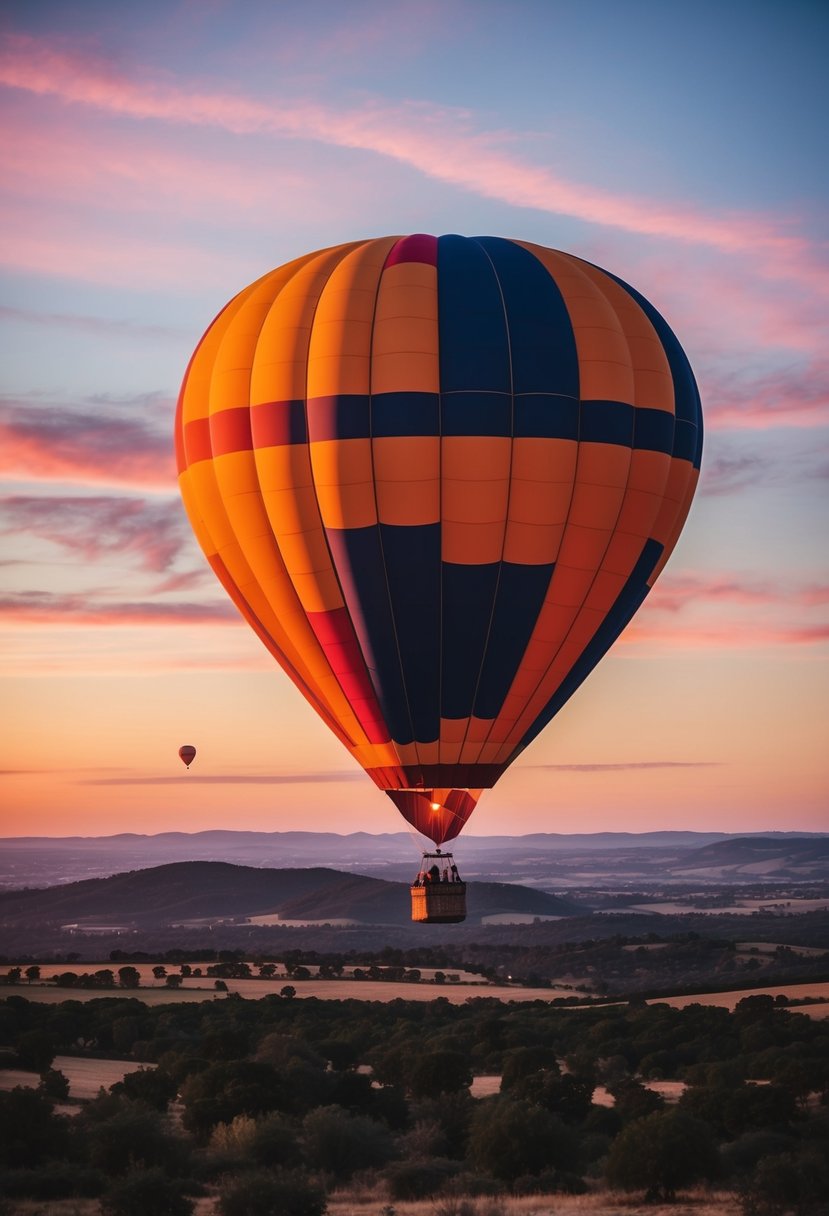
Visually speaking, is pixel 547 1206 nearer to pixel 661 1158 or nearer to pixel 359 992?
pixel 661 1158

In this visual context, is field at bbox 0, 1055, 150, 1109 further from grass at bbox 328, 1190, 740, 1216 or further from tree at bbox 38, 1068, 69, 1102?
grass at bbox 328, 1190, 740, 1216

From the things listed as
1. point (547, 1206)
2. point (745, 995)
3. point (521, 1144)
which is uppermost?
point (521, 1144)

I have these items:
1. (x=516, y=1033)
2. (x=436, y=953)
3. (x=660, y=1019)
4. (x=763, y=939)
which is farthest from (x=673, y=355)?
(x=763, y=939)

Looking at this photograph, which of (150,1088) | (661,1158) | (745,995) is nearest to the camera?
(661,1158)

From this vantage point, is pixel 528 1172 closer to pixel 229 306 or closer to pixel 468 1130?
pixel 468 1130

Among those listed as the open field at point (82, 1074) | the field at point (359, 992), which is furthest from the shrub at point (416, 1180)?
the field at point (359, 992)

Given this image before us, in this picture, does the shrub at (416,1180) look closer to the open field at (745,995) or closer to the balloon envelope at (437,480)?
the balloon envelope at (437,480)

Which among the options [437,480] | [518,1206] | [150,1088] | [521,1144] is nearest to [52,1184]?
[518,1206]

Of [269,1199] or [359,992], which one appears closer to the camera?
[269,1199]

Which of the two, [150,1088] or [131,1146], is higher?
[131,1146]
